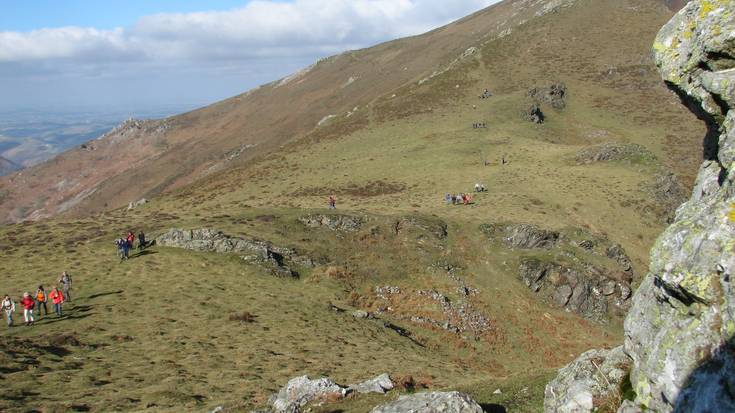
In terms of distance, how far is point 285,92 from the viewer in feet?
565

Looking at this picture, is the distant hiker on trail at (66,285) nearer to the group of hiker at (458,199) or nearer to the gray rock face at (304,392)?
the gray rock face at (304,392)

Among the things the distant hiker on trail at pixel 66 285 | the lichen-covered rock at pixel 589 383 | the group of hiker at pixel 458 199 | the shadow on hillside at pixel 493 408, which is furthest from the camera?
the group of hiker at pixel 458 199

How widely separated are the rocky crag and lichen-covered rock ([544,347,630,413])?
0.03 metres

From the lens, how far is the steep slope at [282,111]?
118 metres

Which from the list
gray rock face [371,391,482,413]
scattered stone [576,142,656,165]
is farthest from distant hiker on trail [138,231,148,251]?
scattered stone [576,142,656,165]

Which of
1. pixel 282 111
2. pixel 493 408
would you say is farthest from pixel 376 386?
pixel 282 111

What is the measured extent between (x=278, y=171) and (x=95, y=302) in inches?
1980

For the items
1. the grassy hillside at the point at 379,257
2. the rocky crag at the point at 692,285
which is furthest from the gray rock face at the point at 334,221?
the rocky crag at the point at 692,285

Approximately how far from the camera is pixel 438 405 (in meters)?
13.7

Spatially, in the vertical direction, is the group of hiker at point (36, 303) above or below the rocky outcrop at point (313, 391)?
above

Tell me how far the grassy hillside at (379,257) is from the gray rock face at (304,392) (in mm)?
987

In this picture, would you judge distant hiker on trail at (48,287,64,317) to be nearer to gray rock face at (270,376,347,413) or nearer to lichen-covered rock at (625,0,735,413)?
gray rock face at (270,376,347,413)

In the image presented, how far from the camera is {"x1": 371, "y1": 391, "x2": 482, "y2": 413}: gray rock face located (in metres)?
13.6

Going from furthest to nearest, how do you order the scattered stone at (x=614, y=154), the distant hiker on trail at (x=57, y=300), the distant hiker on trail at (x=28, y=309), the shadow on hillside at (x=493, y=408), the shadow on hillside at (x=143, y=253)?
the scattered stone at (x=614, y=154), the shadow on hillside at (x=143, y=253), the distant hiker on trail at (x=57, y=300), the distant hiker on trail at (x=28, y=309), the shadow on hillside at (x=493, y=408)
